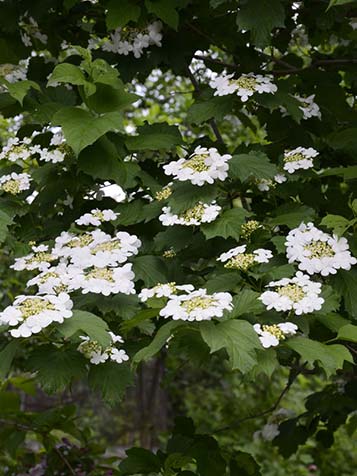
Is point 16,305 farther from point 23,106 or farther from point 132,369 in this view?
point 23,106

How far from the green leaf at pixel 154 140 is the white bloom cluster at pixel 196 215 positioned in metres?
0.31

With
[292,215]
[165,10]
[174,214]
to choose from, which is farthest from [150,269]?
[165,10]

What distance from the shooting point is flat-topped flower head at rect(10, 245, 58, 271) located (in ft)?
5.92

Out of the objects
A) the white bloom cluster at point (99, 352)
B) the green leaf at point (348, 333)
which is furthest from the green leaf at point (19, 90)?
the green leaf at point (348, 333)

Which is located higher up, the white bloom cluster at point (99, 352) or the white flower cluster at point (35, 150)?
the white flower cluster at point (35, 150)

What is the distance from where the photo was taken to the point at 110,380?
5.45 ft

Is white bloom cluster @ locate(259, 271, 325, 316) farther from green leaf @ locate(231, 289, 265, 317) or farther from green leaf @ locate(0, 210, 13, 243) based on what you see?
green leaf @ locate(0, 210, 13, 243)

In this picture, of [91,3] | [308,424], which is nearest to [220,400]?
[308,424]

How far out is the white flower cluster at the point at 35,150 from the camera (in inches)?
78.6

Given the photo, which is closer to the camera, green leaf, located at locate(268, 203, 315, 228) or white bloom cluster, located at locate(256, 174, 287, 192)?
green leaf, located at locate(268, 203, 315, 228)

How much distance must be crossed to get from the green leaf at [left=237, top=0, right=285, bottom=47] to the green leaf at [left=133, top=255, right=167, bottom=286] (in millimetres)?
696

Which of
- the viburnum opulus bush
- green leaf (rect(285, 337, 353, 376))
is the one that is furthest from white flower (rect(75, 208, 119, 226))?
green leaf (rect(285, 337, 353, 376))

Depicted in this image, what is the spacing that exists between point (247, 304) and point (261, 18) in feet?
3.02

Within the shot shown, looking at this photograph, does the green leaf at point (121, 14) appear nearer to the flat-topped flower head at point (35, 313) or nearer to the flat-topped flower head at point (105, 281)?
the flat-topped flower head at point (105, 281)
